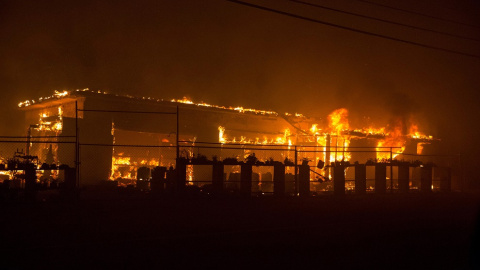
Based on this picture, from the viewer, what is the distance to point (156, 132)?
64.0ft

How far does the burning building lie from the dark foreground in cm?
370

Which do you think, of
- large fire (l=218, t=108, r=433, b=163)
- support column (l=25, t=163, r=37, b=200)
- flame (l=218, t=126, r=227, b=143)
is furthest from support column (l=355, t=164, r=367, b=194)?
support column (l=25, t=163, r=37, b=200)

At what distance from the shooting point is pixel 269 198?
584 inches

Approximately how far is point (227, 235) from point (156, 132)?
12.0 metres

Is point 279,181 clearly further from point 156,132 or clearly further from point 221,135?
point 156,132

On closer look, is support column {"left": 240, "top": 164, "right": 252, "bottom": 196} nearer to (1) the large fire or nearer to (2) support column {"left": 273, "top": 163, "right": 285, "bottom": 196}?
(2) support column {"left": 273, "top": 163, "right": 285, "bottom": 196}

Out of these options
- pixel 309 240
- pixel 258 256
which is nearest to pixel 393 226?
pixel 309 240

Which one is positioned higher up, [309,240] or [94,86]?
[94,86]

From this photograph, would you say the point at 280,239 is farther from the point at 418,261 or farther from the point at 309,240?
the point at 418,261

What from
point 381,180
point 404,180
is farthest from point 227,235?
point 404,180

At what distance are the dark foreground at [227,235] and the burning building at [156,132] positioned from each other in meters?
3.70

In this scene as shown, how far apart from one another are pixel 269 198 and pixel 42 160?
35.3 feet

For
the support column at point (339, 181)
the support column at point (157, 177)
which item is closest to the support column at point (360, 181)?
the support column at point (339, 181)

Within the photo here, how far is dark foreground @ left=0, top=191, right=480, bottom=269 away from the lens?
20.8 feet
